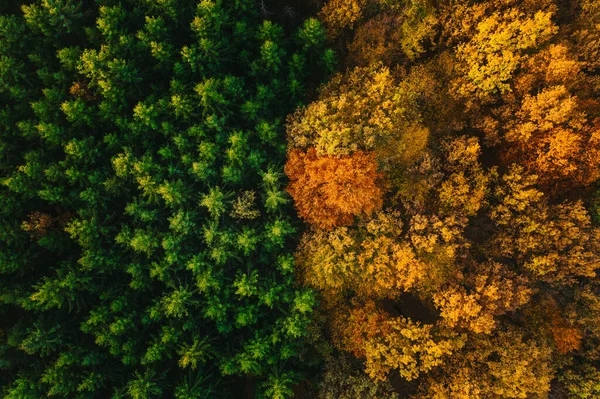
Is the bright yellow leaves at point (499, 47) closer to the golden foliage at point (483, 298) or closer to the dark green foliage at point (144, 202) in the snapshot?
the dark green foliage at point (144, 202)

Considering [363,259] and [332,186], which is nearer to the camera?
[332,186]

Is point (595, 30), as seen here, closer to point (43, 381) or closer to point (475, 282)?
point (475, 282)

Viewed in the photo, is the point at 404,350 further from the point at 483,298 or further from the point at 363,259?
the point at 363,259

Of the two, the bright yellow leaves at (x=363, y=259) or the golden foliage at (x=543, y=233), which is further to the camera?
the bright yellow leaves at (x=363, y=259)

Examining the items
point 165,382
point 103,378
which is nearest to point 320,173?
point 165,382

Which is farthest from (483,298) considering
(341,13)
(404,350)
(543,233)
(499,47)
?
(341,13)

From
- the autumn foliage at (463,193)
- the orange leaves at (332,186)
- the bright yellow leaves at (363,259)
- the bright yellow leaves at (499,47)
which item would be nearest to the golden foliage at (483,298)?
the autumn foliage at (463,193)
